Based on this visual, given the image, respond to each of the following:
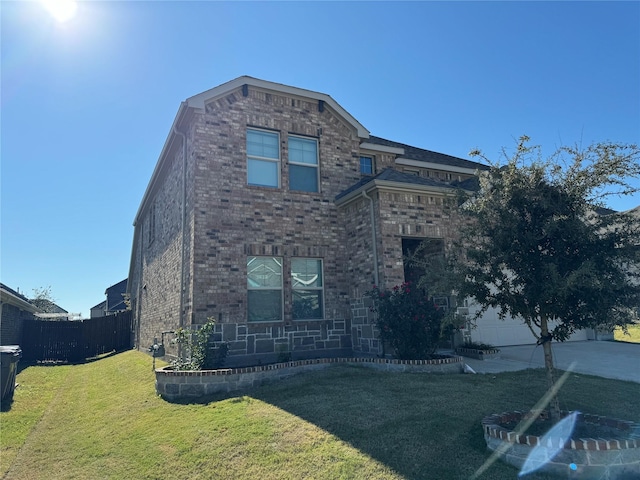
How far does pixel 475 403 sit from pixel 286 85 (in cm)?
952

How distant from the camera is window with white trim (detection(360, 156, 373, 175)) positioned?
1354cm

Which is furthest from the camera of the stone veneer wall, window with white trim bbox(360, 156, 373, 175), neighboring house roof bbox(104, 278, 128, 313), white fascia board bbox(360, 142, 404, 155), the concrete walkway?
neighboring house roof bbox(104, 278, 128, 313)

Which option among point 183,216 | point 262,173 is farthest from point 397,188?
point 183,216

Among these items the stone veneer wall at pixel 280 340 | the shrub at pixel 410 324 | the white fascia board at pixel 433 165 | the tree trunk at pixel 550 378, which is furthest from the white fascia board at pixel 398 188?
the tree trunk at pixel 550 378

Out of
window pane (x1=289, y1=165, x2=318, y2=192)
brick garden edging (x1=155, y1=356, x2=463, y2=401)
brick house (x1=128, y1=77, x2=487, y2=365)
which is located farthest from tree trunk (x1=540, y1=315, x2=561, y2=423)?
window pane (x1=289, y1=165, x2=318, y2=192)

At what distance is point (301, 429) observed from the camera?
5527 millimetres

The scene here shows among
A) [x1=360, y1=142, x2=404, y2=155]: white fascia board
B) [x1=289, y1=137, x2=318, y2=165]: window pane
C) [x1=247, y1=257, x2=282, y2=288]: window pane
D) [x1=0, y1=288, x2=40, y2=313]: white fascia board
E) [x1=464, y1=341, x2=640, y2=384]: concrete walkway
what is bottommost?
[x1=464, y1=341, x2=640, y2=384]: concrete walkway

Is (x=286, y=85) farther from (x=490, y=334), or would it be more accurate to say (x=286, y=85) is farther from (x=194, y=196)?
(x=490, y=334)

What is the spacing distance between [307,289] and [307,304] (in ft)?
1.35

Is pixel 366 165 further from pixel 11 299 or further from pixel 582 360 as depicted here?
pixel 11 299

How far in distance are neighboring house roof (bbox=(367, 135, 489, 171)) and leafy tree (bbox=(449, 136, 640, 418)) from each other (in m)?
8.92

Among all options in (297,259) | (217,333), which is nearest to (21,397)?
(217,333)

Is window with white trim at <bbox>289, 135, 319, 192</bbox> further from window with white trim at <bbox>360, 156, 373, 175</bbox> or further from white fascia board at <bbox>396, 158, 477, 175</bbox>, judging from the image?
white fascia board at <bbox>396, 158, 477, 175</bbox>

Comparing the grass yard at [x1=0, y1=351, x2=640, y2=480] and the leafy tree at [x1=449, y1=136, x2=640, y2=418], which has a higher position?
the leafy tree at [x1=449, y1=136, x2=640, y2=418]
